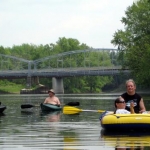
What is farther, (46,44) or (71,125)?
(46,44)

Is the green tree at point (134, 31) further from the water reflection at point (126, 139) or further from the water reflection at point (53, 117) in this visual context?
the water reflection at point (126, 139)

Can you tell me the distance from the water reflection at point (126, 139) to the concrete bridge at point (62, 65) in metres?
103

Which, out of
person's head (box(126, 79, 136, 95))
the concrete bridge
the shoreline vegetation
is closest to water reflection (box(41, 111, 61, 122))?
person's head (box(126, 79, 136, 95))

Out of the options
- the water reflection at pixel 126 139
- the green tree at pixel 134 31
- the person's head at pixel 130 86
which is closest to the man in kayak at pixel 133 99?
the person's head at pixel 130 86

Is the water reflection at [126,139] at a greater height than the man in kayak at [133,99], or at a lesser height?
lesser

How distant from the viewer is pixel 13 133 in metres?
21.9

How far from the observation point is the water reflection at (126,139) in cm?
1709

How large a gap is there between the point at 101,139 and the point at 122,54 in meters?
68.3

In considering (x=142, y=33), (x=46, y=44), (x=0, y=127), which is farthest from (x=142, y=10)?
(x=46, y=44)

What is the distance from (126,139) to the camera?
1898 centimetres

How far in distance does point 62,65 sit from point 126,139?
139263 mm

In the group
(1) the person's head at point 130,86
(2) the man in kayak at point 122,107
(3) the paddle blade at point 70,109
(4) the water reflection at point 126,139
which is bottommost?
(4) the water reflection at point 126,139

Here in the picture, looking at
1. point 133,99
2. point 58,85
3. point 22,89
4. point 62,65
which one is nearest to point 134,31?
point 58,85

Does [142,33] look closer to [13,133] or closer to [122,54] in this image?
[122,54]
